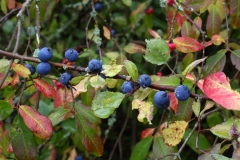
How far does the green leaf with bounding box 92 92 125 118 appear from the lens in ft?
3.01

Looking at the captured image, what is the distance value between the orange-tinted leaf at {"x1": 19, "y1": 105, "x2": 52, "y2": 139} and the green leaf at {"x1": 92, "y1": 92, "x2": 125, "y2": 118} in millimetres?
144

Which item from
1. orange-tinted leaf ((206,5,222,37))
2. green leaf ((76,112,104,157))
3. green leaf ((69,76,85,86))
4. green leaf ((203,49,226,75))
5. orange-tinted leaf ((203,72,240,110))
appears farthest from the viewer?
orange-tinted leaf ((206,5,222,37))

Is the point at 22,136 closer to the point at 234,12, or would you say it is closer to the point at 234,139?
the point at 234,139

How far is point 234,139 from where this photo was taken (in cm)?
90

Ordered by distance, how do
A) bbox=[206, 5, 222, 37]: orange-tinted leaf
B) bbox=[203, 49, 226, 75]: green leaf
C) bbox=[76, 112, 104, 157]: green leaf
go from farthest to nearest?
1. bbox=[206, 5, 222, 37]: orange-tinted leaf
2. bbox=[203, 49, 226, 75]: green leaf
3. bbox=[76, 112, 104, 157]: green leaf

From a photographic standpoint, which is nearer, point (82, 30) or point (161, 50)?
point (161, 50)

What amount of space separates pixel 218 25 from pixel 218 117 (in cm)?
35

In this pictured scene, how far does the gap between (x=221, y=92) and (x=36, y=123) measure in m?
0.46

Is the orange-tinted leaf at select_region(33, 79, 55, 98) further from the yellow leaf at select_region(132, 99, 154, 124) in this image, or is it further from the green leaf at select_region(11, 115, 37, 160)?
the yellow leaf at select_region(132, 99, 154, 124)

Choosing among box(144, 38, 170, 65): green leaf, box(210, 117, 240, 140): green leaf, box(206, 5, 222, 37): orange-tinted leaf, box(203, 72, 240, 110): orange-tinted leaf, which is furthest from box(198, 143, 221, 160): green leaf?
box(206, 5, 222, 37): orange-tinted leaf

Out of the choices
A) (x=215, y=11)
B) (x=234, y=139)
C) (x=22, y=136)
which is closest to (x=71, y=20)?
(x=215, y=11)

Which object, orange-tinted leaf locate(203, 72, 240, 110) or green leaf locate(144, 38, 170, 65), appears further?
green leaf locate(144, 38, 170, 65)

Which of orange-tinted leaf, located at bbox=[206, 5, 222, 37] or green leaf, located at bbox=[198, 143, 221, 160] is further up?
orange-tinted leaf, located at bbox=[206, 5, 222, 37]

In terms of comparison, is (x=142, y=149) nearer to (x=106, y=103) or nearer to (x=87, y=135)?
(x=87, y=135)
